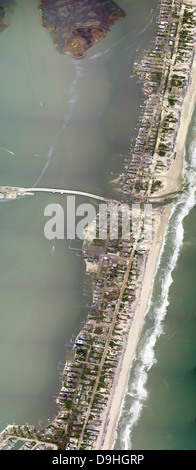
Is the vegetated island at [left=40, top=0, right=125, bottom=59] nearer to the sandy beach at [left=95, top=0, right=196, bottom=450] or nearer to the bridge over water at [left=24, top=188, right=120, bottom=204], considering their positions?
the sandy beach at [left=95, top=0, right=196, bottom=450]

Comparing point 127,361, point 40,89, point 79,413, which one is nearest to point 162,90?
point 40,89

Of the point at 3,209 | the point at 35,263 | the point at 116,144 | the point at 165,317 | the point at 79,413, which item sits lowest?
the point at 79,413

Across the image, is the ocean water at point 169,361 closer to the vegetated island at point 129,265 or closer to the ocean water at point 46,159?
the vegetated island at point 129,265

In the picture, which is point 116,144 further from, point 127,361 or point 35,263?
point 127,361

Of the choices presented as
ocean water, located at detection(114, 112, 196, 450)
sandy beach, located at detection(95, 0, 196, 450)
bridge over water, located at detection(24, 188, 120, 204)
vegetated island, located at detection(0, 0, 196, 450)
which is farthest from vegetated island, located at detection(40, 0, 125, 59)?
ocean water, located at detection(114, 112, 196, 450)

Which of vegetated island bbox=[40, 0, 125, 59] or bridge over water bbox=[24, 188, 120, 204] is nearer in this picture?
bridge over water bbox=[24, 188, 120, 204]

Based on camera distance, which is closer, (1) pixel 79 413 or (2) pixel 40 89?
(1) pixel 79 413
